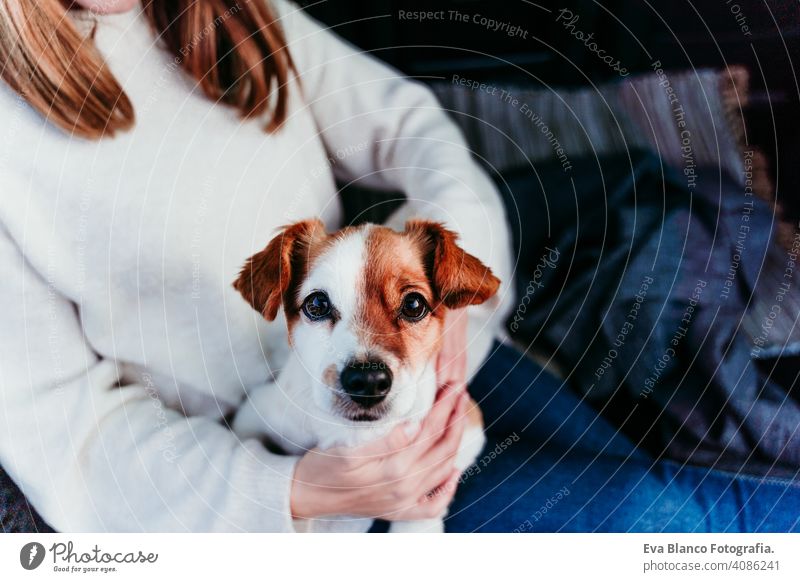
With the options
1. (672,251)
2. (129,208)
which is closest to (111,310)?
(129,208)

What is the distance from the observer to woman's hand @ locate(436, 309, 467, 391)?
0.38 m

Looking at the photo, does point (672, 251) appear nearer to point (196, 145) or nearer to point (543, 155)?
point (543, 155)

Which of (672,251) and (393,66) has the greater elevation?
(393,66)

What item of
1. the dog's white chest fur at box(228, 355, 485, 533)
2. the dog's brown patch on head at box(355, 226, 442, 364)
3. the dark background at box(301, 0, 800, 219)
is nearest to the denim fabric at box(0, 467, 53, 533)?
the dog's white chest fur at box(228, 355, 485, 533)

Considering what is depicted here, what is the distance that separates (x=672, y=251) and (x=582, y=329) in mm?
85

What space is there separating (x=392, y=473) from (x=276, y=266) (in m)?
0.16

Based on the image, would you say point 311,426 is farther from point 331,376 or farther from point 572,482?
point 572,482

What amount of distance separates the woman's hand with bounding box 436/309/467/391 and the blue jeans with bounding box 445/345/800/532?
0.02 meters

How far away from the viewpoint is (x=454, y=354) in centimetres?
39

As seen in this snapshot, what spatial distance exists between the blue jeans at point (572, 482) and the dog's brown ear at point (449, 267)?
7cm

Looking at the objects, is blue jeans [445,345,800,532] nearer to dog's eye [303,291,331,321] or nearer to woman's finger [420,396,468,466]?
woman's finger [420,396,468,466]

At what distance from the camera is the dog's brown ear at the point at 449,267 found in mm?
361

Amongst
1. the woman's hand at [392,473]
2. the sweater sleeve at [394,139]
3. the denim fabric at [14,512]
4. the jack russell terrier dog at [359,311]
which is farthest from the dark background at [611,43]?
the denim fabric at [14,512]
